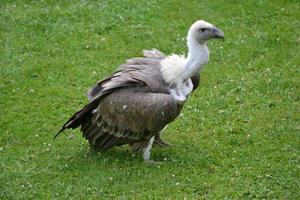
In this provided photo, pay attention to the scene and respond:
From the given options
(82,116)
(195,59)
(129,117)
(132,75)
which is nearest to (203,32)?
(195,59)

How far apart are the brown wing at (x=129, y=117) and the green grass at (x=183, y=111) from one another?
362 millimetres

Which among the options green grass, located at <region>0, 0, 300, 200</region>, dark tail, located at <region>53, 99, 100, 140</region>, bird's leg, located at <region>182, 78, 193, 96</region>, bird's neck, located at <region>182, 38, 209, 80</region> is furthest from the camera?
dark tail, located at <region>53, 99, 100, 140</region>

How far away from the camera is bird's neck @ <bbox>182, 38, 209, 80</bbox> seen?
29.2 feet

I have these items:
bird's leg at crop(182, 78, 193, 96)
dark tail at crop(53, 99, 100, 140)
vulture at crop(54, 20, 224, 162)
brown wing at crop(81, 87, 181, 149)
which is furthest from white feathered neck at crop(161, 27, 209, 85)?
dark tail at crop(53, 99, 100, 140)

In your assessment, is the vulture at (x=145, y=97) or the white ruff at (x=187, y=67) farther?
the white ruff at (x=187, y=67)

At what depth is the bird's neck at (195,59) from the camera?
8898 mm

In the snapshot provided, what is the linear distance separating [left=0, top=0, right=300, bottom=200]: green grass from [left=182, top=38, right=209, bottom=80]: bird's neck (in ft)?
3.97

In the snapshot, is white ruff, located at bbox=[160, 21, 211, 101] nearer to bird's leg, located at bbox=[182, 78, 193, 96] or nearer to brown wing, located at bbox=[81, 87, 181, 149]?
bird's leg, located at bbox=[182, 78, 193, 96]

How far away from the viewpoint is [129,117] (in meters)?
8.97

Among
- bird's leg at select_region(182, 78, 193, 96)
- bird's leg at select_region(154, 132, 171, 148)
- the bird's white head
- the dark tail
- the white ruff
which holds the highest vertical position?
the bird's white head

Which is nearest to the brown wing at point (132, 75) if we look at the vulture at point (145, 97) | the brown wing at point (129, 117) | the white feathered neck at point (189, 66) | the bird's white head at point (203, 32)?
the vulture at point (145, 97)

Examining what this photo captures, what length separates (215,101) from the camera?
35.7 ft

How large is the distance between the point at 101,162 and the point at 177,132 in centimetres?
143

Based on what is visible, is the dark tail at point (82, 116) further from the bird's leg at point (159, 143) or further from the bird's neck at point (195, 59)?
the bird's neck at point (195, 59)
